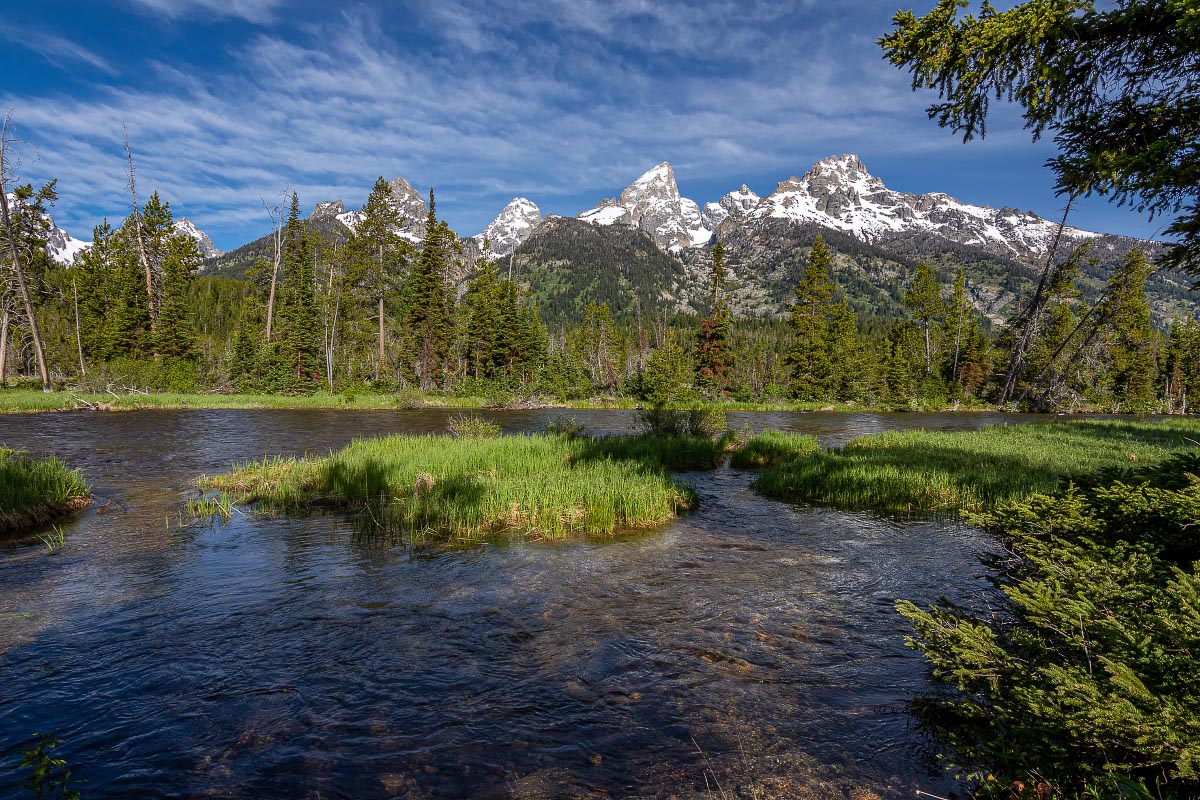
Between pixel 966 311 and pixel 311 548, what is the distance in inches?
3011

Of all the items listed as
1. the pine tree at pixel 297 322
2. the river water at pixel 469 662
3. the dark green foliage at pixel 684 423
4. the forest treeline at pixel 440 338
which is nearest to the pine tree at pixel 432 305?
the forest treeline at pixel 440 338

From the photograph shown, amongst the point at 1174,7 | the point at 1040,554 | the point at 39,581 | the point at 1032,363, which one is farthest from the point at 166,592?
the point at 1032,363

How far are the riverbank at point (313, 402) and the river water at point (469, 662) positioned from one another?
2701 cm

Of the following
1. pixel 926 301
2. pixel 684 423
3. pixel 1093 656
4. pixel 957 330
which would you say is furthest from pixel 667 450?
pixel 957 330

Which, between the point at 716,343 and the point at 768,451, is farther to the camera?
the point at 716,343

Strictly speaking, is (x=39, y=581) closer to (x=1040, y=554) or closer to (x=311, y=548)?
(x=311, y=548)

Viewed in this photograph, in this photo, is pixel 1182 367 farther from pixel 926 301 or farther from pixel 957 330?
pixel 926 301

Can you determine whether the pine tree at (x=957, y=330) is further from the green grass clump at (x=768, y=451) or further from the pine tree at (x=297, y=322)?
the pine tree at (x=297, y=322)

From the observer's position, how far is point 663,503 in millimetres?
12758

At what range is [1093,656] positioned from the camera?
368cm

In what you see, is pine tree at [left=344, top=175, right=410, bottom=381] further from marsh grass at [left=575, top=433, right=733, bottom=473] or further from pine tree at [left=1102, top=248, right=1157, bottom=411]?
pine tree at [left=1102, top=248, right=1157, bottom=411]

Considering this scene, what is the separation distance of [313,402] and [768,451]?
3524 centimetres

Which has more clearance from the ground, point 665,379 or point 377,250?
point 377,250

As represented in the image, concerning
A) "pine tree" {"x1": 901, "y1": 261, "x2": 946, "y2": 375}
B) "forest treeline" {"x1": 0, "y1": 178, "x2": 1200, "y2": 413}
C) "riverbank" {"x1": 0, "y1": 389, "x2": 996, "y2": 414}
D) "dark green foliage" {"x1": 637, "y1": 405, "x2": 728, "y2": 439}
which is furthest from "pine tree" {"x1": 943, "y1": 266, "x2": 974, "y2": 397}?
"dark green foliage" {"x1": 637, "y1": 405, "x2": 728, "y2": 439}
